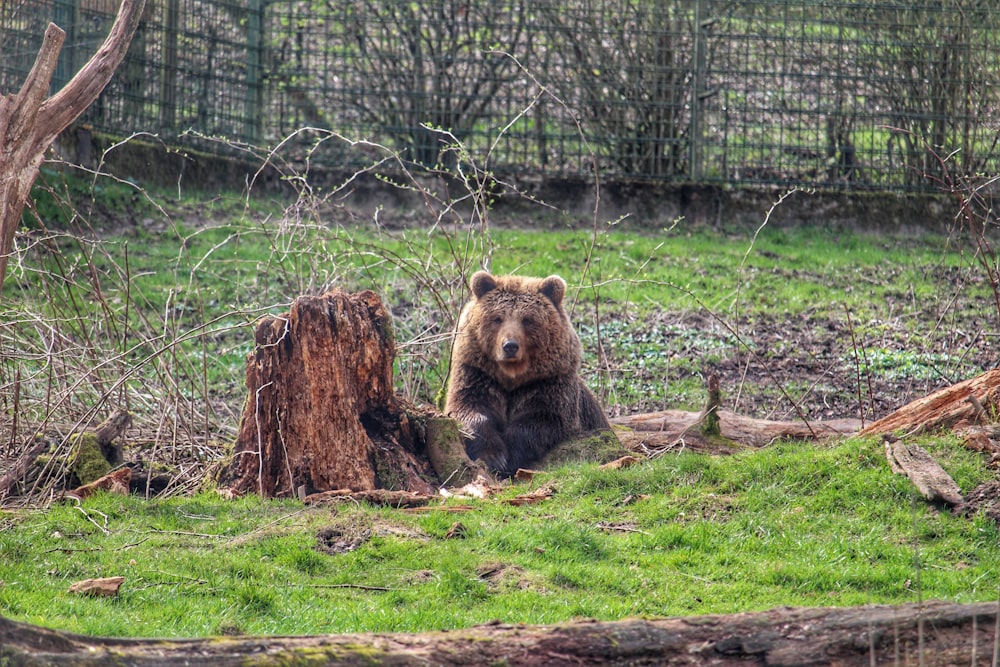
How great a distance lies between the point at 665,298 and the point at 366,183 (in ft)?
17.4

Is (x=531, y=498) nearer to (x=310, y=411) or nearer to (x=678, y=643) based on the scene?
(x=310, y=411)

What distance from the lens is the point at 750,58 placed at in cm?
1689

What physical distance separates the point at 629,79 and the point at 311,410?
10787 millimetres

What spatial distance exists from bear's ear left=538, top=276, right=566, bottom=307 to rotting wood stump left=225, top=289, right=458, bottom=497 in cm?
201

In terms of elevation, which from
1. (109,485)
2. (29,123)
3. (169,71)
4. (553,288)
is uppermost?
(169,71)

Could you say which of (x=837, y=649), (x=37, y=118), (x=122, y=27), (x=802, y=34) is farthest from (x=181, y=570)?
(x=802, y=34)

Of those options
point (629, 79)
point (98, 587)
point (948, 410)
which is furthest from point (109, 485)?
point (629, 79)

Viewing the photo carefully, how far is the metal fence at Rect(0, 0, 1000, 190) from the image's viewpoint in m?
16.4

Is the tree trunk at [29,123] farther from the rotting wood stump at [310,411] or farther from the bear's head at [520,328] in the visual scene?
the bear's head at [520,328]

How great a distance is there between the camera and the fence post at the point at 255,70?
1645 cm

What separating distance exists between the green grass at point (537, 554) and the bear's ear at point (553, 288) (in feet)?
7.60

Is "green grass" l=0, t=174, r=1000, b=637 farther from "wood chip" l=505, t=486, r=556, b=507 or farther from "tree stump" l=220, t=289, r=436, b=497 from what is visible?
"tree stump" l=220, t=289, r=436, b=497

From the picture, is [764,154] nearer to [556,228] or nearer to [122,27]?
[556,228]

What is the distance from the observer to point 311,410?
735 centimetres
